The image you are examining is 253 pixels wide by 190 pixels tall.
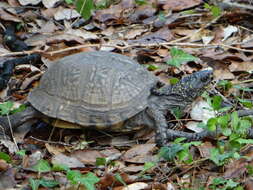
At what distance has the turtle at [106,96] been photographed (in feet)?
18.1

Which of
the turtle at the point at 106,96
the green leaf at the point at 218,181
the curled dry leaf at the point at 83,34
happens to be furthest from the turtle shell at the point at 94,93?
the curled dry leaf at the point at 83,34

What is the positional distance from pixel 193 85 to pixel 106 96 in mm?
953

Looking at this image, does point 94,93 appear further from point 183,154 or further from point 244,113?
point 244,113

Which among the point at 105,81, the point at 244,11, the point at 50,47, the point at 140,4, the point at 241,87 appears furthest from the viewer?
the point at 140,4

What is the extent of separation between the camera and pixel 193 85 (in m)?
5.69

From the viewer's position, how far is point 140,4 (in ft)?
27.6

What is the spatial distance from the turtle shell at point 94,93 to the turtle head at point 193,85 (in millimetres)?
344

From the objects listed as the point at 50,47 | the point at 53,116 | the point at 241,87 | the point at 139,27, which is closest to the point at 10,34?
the point at 50,47

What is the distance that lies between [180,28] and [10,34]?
8.09 ft

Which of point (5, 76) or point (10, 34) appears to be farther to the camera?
point (10, 34)

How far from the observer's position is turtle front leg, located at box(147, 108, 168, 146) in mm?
5383

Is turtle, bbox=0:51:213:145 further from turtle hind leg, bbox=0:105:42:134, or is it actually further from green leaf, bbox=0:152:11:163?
green leaf, bbox=0:152:11:163

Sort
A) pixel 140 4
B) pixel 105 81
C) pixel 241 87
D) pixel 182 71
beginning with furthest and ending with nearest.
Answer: pixel 140 4, pixel 182 71, pixel 241 87, pixel 105 81

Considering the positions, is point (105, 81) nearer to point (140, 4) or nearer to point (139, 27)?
point (139, 27)
